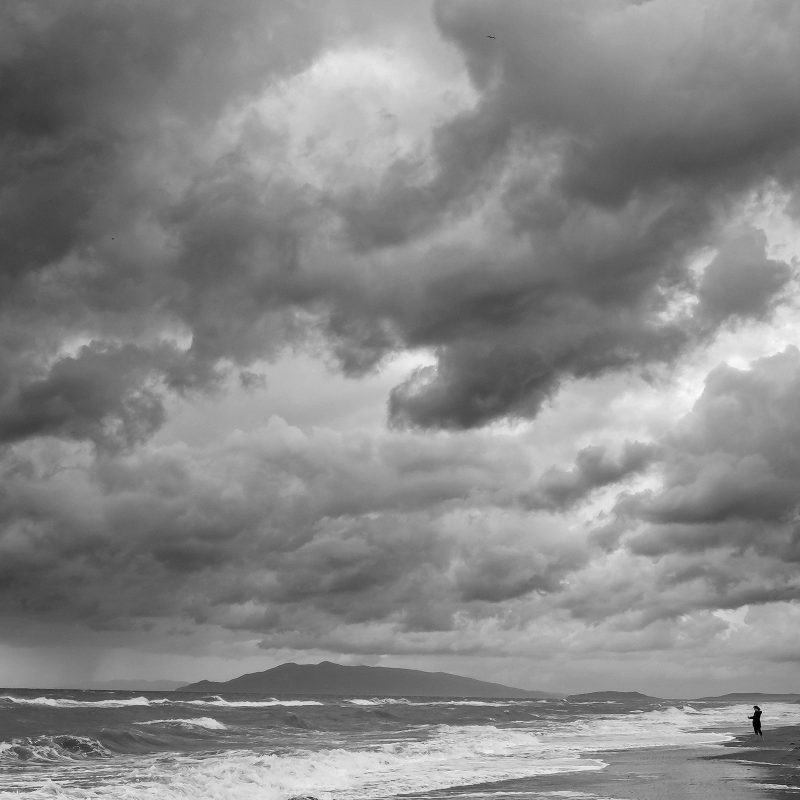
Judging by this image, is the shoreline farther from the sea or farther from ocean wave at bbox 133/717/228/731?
ocean wave at bbox 133/717/228/731

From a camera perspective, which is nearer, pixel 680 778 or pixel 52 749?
pixel 680 778

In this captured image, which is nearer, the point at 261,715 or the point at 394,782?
the point at 394,782

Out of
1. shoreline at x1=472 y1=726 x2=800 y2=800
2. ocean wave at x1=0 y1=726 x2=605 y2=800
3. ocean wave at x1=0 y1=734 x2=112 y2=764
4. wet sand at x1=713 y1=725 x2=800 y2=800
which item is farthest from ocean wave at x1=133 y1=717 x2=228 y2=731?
wet sand at x1=713 y1=725 x2=800 y2=800

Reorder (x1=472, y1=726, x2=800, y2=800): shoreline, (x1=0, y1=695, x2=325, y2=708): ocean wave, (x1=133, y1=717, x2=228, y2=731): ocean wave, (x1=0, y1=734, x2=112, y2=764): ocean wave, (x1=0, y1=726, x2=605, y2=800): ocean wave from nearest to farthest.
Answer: (x1=472, y1=726, x2=800, y2=800): shoreline
(x1=0, y1=726, x2=605, y2=800): ocean wave
(x1=0, y1=734, x2=112, y2=764): ocean wave
(x1=133, y1=717, x2=228, y2=731): ocean wave
(x1=0, y1=695, x2=325, y2=708): ocean wave

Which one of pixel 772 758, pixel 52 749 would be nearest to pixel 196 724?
pixel 52 749

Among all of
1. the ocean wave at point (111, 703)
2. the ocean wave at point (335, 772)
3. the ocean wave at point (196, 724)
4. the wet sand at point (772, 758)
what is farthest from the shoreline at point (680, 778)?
the ocean wave at point (111, 703)

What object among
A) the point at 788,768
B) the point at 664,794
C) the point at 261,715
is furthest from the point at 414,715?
the point at 664,794

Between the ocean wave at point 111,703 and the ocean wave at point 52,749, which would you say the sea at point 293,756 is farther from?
the ocean wave at point 111,703

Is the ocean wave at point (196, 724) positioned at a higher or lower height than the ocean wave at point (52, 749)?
lower

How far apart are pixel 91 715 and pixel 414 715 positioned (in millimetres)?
29107

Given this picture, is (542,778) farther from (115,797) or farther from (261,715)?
(261,715)

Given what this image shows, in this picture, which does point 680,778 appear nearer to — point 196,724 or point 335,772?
point 335,772

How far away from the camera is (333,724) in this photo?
6569cm

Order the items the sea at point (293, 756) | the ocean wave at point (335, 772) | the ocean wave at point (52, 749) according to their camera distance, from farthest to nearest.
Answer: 1. the ocean wave at point (52, 749)
2. the sea at point (293, 756)
3. the ocean wave at point (335, 772)
